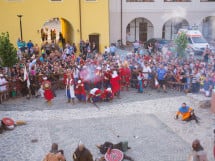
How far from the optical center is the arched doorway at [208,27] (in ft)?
119

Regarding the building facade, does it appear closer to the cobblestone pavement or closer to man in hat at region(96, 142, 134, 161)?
the cobblestone pavement

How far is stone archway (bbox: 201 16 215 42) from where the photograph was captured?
119ft

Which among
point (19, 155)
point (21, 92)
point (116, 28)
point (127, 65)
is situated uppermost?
point (116, 28)

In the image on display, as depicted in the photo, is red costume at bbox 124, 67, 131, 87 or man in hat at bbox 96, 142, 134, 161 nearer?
man in hat at bbox 96, 142, 134, 161

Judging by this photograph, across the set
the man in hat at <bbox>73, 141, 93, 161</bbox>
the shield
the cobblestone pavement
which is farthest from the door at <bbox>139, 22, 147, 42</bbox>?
the man in hat at <bbox>73, 141, 93, 161</bbox>

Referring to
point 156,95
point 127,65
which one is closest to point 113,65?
point 127,65

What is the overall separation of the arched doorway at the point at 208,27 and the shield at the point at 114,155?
28207mm

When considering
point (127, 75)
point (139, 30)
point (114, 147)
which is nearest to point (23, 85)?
point (127, 75)

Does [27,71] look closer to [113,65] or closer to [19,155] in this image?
[113,65]

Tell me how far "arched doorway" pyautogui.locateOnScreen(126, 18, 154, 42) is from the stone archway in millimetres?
5488

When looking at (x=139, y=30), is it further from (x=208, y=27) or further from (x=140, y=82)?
(x=140, y=82)

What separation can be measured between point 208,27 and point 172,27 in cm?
380

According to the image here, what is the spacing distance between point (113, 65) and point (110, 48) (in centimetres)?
829

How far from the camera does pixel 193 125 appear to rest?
1348cm
